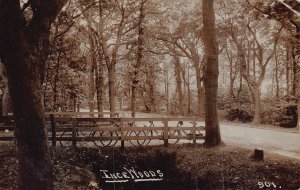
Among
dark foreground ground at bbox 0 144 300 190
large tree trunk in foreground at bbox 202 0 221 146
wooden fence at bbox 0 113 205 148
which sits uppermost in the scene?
large tree trunk in foreground at bbox 202 0 221 146

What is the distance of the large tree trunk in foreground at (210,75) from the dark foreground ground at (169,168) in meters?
0.70

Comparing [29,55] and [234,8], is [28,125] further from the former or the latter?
[234,8]

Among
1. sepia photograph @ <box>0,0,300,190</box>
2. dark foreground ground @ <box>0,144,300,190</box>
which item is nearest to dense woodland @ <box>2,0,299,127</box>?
sepia photograph @ <box>0,0,300,190</box>

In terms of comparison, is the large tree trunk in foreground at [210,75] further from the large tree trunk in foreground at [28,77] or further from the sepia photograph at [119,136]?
the large tree trunk in foreground at [28,77]

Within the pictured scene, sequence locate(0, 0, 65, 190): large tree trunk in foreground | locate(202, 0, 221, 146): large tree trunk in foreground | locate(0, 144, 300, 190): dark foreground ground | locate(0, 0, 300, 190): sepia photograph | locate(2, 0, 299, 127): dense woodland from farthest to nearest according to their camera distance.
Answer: locate(2, 0, 299, 127): dense woodland
locate(202, 0, 221, 146): large tree trunk in foreground
locate(0, 144, 300, 190): dark foreground ground
locate(0, 0, 300, 190): sepia photograph
locate(0, 0, 65, 190): large tree trunk in foreground

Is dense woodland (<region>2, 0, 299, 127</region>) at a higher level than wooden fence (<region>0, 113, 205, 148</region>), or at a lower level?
higher

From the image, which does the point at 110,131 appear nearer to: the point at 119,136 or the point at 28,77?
the point at 119,136

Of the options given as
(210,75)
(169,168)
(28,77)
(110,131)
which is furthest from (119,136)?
(28,77)

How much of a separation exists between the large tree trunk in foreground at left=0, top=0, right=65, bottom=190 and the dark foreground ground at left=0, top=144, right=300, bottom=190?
70.0 inches

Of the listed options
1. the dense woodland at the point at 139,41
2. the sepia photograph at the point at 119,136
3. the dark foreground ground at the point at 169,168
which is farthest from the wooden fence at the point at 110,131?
the dense woodland at the point at 139,41

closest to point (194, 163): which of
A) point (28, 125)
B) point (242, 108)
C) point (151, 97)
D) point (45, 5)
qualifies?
point (28, 125)

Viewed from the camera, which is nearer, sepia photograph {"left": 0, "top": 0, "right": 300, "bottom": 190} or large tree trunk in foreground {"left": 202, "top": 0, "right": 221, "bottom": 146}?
sepia photograph {"left": 0, "top": 0, "right": 300, "bottom": 190}

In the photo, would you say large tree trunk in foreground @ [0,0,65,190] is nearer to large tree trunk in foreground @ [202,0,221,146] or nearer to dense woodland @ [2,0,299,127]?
large tree trunk in foreground @ [202,0,221,146]

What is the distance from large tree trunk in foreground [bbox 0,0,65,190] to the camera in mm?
7379
